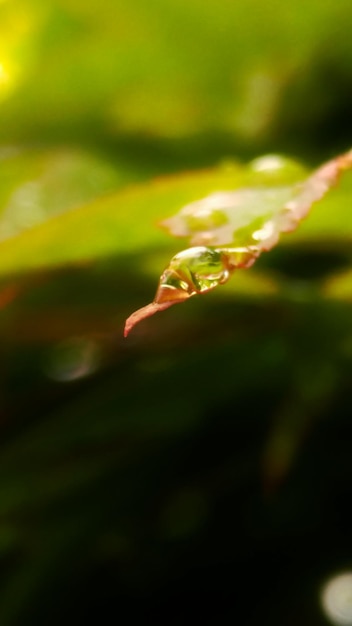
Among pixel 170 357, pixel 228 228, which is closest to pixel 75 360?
pixel 170 357

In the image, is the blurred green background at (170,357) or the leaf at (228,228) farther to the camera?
the blurred green background at (170,357)

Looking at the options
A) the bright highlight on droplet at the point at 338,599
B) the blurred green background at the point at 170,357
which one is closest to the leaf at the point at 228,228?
the blurred green background at the point at 170,357

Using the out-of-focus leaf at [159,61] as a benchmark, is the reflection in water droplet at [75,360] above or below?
below

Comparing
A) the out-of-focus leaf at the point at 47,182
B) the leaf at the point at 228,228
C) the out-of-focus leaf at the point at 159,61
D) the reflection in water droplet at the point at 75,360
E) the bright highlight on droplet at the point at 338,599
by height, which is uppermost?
the out-of-focus leaf at the point at 159,61

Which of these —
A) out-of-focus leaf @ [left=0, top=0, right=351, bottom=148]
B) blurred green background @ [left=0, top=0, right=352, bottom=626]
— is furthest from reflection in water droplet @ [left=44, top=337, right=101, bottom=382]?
out-of-focus leaf @ [left=0, top=0, right=351, bottom=148]

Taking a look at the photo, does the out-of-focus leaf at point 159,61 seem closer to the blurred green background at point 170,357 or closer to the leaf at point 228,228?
the blurred green background at point 170,357

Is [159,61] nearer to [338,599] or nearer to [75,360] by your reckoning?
[75,360]
